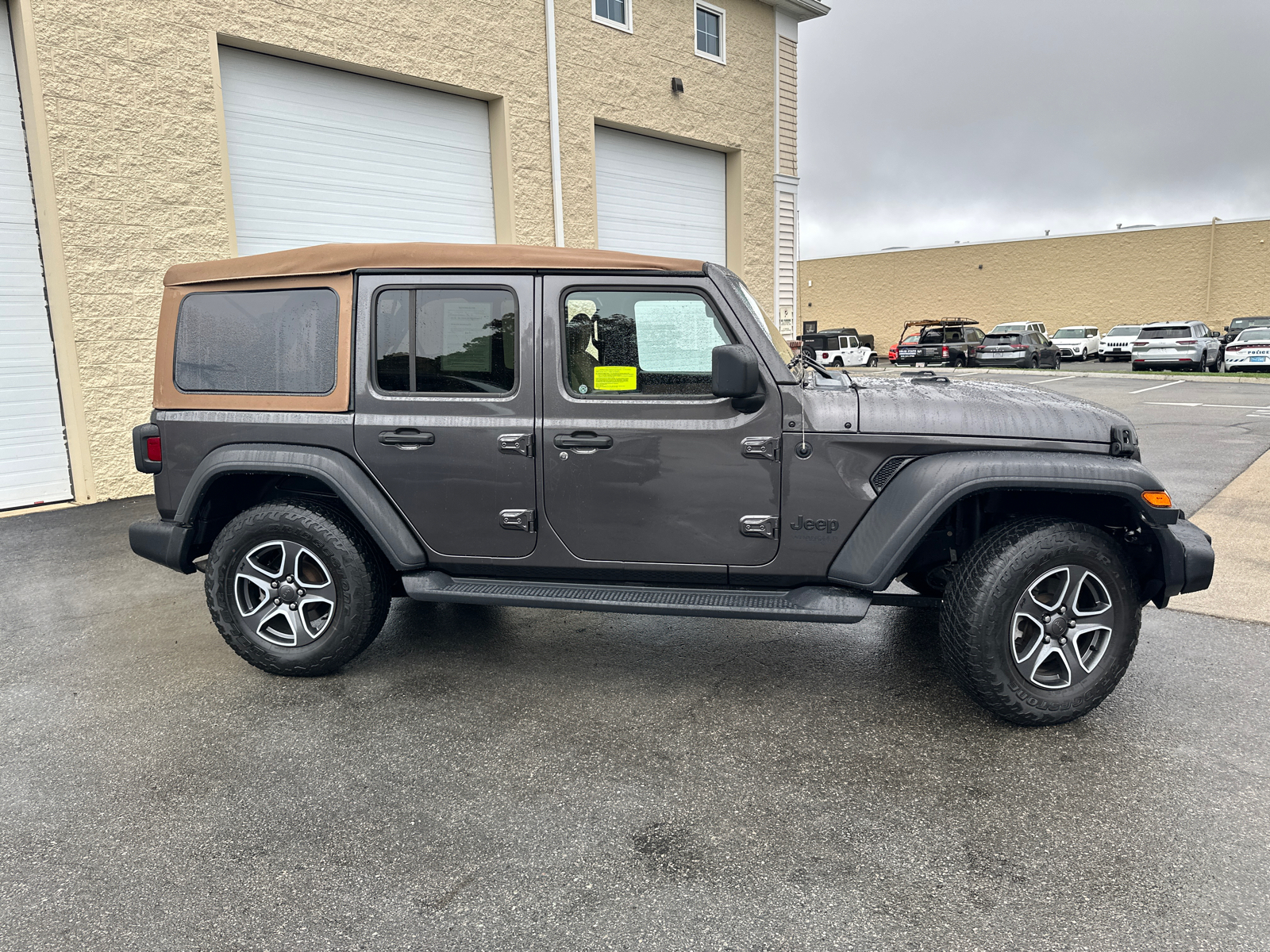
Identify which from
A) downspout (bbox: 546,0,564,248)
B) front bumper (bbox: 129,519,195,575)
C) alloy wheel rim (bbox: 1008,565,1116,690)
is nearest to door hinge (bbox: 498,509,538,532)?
front bumper (bbox: 129,519,195,575)

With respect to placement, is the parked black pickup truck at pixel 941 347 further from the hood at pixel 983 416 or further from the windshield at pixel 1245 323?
the hood at pixel 983 416

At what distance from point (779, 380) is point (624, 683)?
158cm

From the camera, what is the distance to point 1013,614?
3299 millimetres

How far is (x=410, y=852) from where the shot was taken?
2.67 meters

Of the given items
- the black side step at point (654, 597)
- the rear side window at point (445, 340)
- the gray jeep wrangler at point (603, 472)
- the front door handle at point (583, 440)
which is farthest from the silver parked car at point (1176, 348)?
the rear side window at point (445, 340)

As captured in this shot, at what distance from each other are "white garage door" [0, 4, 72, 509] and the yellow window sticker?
7.23 metres

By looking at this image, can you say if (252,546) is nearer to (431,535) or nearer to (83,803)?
(431,535)

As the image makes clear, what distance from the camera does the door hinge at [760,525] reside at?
354 cm

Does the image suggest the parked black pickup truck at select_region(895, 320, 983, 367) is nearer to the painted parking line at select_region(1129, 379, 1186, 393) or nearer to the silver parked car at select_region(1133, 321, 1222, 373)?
the silver parked car at select_region(1133, 321, 1222, 373)

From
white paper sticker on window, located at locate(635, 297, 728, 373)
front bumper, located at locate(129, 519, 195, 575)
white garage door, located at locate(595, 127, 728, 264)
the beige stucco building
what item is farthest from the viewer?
white garage door, located at locate(595, 127, 728, 264)

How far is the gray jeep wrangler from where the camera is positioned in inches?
132

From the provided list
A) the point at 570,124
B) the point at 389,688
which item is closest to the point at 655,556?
the point at 389,688

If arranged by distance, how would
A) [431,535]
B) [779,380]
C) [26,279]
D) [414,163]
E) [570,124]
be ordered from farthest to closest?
1. [570,124]
2. [414,163]
3. [26,279]
4. [431,535]
5. [779,380]

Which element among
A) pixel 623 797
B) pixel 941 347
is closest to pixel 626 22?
pixel 623 797
